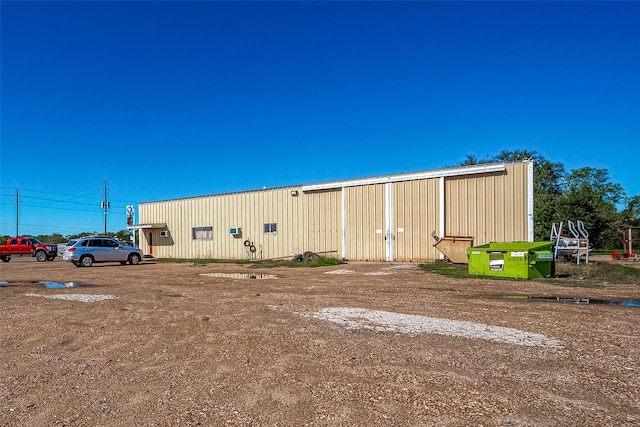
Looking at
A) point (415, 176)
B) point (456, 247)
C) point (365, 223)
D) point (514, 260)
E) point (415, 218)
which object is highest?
point (415, 176)

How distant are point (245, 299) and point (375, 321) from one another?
12.3 ft

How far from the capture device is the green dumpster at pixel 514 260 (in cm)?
1325

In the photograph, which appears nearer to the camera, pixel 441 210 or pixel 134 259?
pixel 441 210

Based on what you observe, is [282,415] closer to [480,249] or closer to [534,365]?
[534,365]

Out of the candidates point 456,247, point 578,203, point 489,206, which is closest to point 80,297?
point 456,247

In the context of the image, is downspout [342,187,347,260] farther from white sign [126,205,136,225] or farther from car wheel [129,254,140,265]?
white sign [126,205,136,225]

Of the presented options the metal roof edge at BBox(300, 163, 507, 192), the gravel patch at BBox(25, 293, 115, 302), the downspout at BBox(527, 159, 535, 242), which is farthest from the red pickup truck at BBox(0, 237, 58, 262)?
the downspout at BBox(527, 159, 535, 242)

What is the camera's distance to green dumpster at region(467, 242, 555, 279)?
43.5 feet

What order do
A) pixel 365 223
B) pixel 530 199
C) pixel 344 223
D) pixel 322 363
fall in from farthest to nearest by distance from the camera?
1. pixel 344 223
2. pixel 365 223
3. pixel 530 199
4. pixel 322 363

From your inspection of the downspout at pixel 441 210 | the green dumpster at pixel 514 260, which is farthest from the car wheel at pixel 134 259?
the green dumpster at pixel 514 260

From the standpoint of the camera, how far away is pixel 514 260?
13.5 metres

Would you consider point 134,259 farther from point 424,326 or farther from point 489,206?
point 424,326

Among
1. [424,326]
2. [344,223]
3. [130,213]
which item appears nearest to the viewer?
[424,326]

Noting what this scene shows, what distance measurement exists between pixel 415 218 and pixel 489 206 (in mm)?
3694
